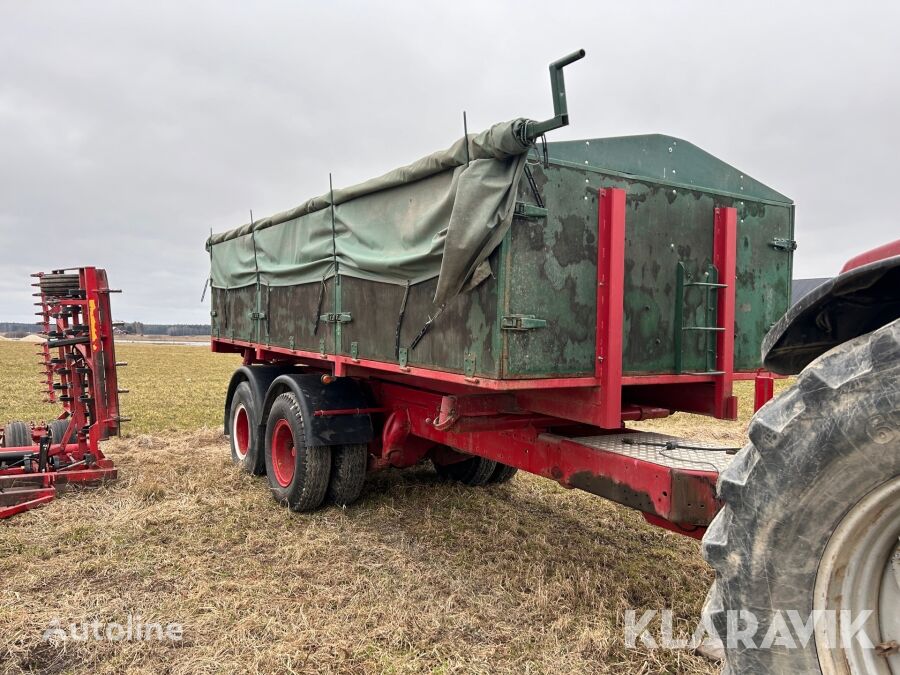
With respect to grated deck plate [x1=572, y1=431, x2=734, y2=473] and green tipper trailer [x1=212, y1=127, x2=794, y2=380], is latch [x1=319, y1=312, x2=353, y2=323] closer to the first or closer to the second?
green tipper trailer [x1=212, y1=127, x2=794, y2=380]

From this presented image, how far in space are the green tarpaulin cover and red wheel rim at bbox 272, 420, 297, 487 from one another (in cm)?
138

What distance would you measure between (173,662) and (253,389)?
12.0 ft

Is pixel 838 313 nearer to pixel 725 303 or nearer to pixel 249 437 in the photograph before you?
pixel 725 303

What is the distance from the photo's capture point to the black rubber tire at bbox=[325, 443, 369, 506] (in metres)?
5.45

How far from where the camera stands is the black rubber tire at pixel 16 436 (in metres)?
6.41

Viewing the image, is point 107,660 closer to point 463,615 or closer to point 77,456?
point 463,615

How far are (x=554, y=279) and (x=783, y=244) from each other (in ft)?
6.14

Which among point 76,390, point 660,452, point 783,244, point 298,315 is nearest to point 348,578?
point 660,452

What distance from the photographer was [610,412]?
10.9ft

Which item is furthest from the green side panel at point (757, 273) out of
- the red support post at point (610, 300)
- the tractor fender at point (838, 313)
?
the tractor fender at point (838, 313)

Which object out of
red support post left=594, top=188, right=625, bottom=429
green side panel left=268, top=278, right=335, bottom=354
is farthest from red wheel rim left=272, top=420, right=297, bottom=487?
red support post left=594, top=188, right=625, bottom=429

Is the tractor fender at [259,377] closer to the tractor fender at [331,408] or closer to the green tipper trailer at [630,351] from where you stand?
the tractor fender at [331,408]

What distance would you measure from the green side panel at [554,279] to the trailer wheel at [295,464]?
2.68 m

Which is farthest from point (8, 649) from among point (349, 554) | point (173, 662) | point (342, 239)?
point (342, 239)
